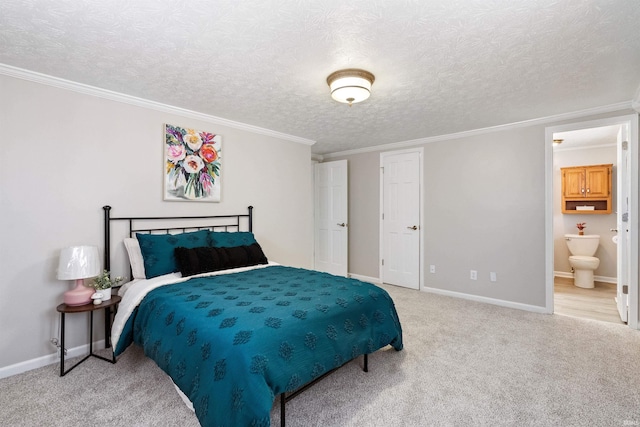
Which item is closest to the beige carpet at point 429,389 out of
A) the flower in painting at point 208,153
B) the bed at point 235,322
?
the bed at point 235,322

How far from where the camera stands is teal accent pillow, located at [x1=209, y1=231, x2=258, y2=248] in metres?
3.20

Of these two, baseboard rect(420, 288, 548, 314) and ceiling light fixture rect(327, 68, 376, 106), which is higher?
ceiling light fixture rect(327, 68, 376, 106)

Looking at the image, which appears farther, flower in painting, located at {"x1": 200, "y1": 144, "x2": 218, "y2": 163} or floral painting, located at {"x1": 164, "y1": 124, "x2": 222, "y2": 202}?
flower in painting, located at {"x1": 200, "y1": 144, "x2": 218, "y2": 163}

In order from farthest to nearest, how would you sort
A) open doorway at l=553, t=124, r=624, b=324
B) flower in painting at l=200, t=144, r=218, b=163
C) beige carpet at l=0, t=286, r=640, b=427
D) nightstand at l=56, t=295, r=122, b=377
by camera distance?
1. open doorway at l=553, t=124, r=624, b=324
2. flower in painting at l=200, t=144, r=218, b=163
3. nightstand at l=56, t=295, r=122, b=377
4. beige carpet at l=0, t=286, r=640, b=427

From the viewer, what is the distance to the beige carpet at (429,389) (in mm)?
1823

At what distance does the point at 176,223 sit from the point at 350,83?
2.27 meters

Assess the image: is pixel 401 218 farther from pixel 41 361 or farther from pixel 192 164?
pixel 41 361

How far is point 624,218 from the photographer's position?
3293 millimetres

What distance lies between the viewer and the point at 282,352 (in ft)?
5.36

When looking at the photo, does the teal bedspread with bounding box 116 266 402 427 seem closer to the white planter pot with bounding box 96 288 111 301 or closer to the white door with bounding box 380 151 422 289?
the white planter pot with bounding box 96 288 111 301

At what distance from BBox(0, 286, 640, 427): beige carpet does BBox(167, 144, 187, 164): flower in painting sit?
1.84m

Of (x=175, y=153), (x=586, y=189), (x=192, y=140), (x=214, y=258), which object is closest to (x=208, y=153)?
(x=192, y=140)

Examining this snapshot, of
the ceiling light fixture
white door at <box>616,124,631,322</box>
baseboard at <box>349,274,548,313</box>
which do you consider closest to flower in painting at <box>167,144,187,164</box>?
the ceiling light fixture

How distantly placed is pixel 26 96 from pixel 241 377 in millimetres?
2720
